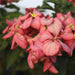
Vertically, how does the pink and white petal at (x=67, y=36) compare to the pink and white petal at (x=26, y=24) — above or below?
below

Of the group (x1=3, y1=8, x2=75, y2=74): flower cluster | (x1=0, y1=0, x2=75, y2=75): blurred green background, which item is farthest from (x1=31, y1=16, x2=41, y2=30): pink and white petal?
(x1=0, y1=0, x2=75, y2=75): blurred green background

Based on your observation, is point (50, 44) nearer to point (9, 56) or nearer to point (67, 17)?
point (67, 17)

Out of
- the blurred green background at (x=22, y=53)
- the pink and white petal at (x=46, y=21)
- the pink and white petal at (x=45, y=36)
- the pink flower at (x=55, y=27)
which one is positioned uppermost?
the pink and white petal at (x=46, y=21)

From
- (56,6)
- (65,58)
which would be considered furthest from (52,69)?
(56,6)

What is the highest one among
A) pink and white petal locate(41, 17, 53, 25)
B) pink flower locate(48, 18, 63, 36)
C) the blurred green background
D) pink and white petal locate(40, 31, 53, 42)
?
pink and white petal locate(41, 17, 53, 25)

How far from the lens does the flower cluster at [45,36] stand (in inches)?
19.5

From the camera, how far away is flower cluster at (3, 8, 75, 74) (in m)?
0.50

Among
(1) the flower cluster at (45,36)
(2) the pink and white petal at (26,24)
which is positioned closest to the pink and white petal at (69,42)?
(1) the flower cluster at (45,36)

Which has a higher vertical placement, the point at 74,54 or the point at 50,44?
the point at 50,44

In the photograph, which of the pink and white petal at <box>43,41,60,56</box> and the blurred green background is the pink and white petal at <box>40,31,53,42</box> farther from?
the blurred green background

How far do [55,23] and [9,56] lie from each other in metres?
0.29

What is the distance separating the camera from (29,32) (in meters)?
0.57

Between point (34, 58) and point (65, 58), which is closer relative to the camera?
point (34, 58)

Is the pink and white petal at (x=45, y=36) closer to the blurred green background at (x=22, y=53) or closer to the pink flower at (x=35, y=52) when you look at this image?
the pink flower at (x=35, y=52)
